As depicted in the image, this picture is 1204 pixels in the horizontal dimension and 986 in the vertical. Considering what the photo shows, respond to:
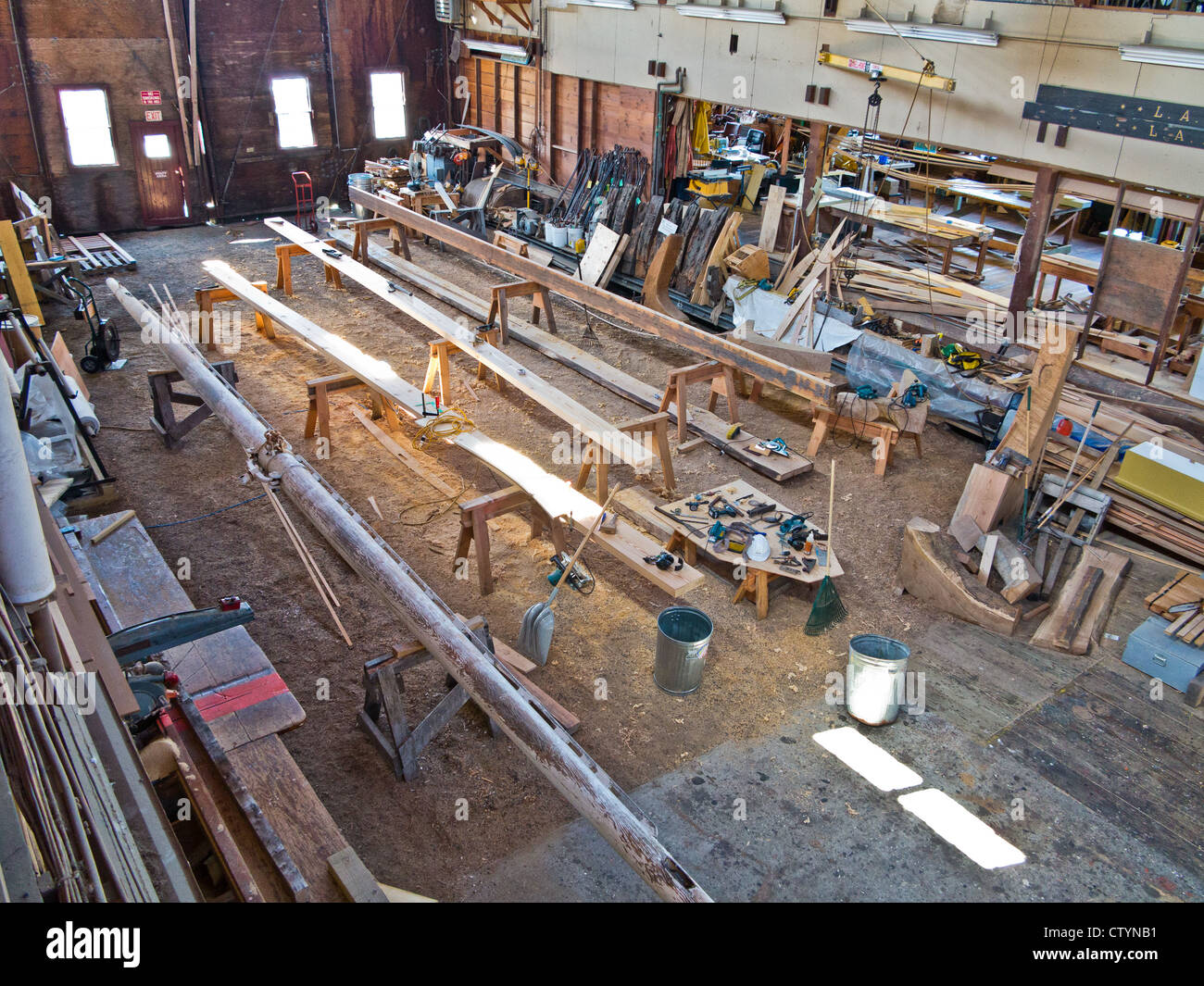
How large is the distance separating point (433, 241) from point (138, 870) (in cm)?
→ 1400

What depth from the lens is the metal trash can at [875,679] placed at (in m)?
5.79

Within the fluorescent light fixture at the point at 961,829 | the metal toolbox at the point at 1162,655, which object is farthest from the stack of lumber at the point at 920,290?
the fluorescent light fixture at the point at 961,829

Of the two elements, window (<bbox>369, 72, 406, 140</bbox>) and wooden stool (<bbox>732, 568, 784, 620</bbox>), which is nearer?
wooden stool (<bbox>732, 568, 784, 620</bbox>)

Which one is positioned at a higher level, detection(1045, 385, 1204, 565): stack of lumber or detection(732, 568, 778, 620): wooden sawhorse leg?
detection(1045, 385, 1204, 565): stack of lumber

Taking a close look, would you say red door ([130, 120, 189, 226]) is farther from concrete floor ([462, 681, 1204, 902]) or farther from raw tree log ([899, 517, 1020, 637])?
concrete floor ([462, 681, 1204, 902])

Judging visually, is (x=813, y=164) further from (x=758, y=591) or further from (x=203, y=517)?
(x=203, y=517)

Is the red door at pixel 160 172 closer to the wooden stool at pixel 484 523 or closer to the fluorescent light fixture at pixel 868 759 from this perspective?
the wooden stool at pixel 484 523

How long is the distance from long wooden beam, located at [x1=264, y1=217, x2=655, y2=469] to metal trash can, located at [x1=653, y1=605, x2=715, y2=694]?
5.76ft

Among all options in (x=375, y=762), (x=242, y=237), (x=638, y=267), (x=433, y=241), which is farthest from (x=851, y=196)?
(x=375, y=762)

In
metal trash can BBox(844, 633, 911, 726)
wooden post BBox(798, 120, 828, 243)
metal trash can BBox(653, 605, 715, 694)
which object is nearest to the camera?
metal trash can BBox(844, 633, 911, 726)

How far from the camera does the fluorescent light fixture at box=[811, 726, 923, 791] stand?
5.58 meters

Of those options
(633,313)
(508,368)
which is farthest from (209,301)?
(633,313)

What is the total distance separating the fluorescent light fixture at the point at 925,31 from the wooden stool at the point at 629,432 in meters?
5.32

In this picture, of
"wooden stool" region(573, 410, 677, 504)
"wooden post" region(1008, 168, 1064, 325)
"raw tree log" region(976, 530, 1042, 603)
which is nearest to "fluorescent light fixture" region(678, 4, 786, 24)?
"wooden post" region(1008, 168, 1064, 325)
